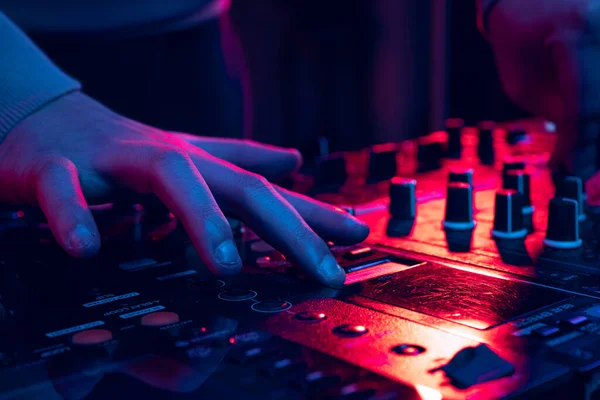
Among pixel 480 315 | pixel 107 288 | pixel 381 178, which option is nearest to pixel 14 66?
pixel 107 288

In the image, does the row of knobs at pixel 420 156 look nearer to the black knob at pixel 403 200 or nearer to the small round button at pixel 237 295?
the black knob at pixel 403 200

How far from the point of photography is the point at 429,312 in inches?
27.4

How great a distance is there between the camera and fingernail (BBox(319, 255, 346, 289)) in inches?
30.7

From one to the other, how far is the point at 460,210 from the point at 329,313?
1.43ft

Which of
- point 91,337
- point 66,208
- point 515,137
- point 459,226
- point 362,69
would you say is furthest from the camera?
point 362,69

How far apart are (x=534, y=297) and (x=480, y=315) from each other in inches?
3.2

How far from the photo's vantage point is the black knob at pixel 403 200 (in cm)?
114

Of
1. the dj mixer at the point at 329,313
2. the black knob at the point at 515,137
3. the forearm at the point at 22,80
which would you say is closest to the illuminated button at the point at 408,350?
the dj mixer at the point at 329,313

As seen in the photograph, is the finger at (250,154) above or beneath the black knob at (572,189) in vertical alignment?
above

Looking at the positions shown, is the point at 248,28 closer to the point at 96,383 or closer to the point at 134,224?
the point at 134,224

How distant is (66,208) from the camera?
0.85 metres

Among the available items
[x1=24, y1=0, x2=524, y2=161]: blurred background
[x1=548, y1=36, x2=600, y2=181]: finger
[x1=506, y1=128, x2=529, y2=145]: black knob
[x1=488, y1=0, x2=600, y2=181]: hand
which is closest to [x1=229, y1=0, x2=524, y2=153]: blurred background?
[x1=24, y1=0, x2=524, y2=161]: blurred background

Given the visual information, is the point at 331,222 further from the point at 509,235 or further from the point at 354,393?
the point at 354,393

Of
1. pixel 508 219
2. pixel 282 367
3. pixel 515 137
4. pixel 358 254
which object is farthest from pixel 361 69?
pixel 282 367
